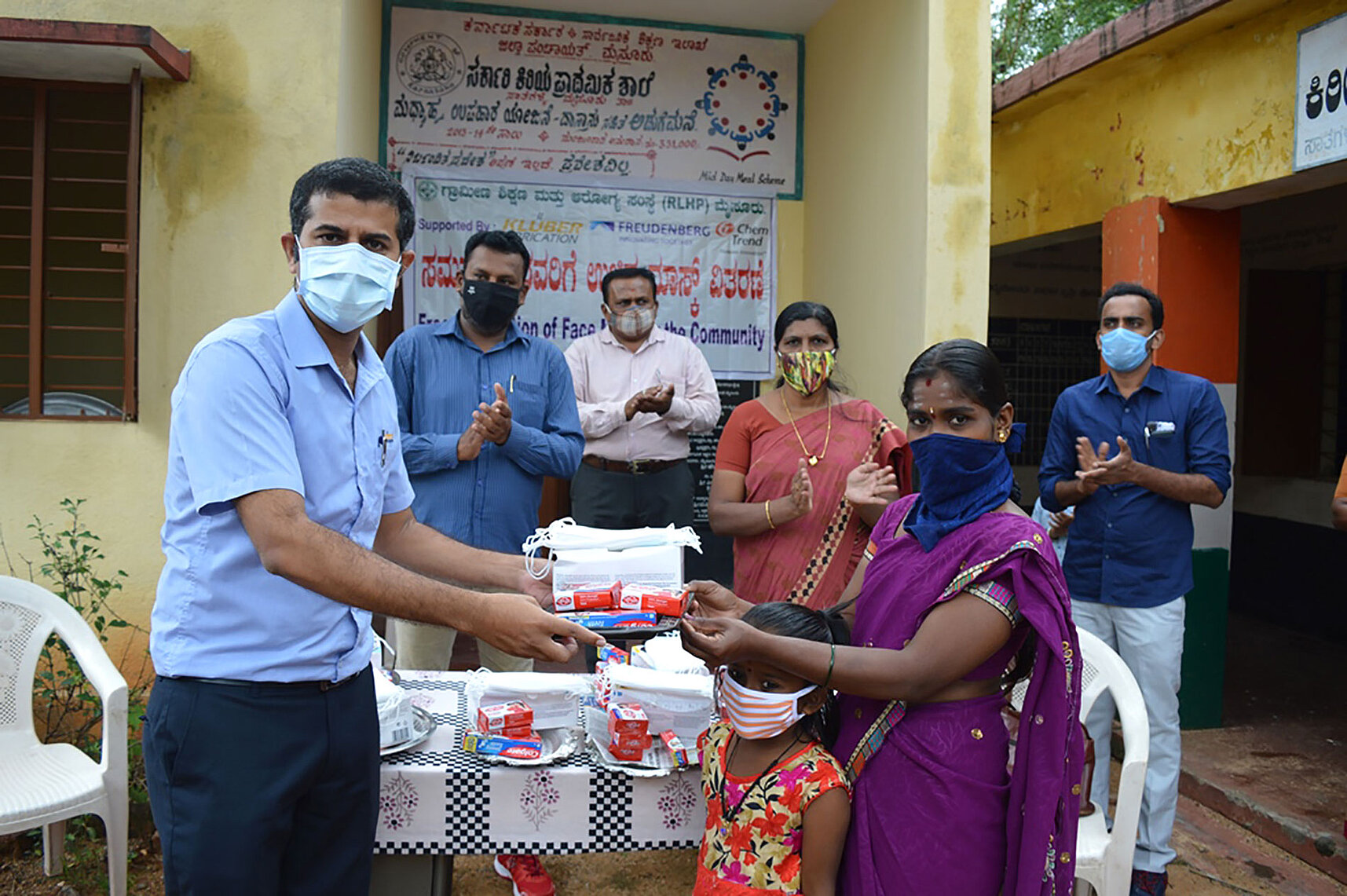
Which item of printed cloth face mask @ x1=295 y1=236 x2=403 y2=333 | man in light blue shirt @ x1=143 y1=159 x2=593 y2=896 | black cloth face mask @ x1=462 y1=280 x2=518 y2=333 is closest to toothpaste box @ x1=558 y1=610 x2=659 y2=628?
man in light blue shirt @ x1=143 y1=159 x2=593 y2=896

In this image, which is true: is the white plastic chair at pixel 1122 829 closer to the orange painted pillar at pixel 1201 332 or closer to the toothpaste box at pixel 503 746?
the toothpaste box at pixel 503 746

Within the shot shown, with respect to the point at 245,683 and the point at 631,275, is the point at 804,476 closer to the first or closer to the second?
the point at 631,275

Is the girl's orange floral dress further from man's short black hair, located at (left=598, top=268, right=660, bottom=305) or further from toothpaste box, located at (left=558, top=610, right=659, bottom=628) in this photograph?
man's short black hair, located at (left=598, top=268, right=660, bottom=305)

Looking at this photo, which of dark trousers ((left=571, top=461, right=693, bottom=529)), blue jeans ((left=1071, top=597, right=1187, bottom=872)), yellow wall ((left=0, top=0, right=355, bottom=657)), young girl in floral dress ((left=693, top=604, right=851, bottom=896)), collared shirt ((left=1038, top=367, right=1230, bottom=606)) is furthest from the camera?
dark trousers ((left=571, top=461, right=693, bottom=529))

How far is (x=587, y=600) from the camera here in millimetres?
2232

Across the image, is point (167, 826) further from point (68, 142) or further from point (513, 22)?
point (68, 142)

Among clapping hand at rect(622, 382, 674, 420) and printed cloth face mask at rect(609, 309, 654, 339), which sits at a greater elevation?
printed cloth face mask at rect(609, 309, 654, 339)

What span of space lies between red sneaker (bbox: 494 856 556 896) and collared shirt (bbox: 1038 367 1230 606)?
2.27 meters

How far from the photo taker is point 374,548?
2.47 meters

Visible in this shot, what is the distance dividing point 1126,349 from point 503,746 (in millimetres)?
2896

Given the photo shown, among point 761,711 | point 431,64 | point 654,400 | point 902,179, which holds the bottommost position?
point 761,711

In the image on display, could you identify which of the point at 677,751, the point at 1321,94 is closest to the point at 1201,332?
the point at 1321,94

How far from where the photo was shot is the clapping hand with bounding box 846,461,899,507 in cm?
327

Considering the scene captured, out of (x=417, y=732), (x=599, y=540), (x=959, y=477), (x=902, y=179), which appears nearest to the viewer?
(x=959, y=477)
